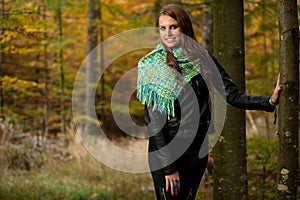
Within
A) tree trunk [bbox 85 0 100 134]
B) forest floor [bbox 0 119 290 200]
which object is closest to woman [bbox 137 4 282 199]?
forest floor [bbox 0 119 290 200]

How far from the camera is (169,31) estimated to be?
8.75 feet

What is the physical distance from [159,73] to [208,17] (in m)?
4.66

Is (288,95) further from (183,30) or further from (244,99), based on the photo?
(183,30)

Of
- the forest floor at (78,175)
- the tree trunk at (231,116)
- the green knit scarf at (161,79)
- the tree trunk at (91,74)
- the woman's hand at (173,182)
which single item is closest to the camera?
the woman's hand at (173,182)

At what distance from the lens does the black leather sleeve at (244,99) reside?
8.65ft

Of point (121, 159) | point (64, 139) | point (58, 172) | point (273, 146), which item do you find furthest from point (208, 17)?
point (64, 139)

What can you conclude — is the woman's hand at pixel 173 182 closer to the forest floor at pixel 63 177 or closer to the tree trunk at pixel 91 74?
the forest floor at pixel 63 177

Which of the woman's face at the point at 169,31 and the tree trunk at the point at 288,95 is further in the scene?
the woman's face at the point at 169,31

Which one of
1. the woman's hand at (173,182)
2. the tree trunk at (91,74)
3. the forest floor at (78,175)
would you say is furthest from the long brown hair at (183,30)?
the tree trunk at (91,74)

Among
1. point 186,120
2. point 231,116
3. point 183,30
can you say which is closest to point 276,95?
point 186,120

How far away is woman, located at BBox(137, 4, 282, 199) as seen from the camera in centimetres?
257

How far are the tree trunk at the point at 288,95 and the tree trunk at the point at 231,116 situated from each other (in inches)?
35.6

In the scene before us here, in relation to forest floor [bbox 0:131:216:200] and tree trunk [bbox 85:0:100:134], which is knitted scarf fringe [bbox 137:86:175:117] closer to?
forest floor [bbox 0:131:216:200]

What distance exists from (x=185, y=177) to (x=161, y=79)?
0.67 m
